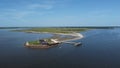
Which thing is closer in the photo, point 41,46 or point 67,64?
point 67,64

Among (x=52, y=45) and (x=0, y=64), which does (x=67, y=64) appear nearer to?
(x=0, y=64)

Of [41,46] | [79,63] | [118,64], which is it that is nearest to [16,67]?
[79,63]

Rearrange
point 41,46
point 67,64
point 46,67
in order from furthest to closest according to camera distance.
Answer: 1. point 41,46
2. point 67,64
3. point 46,67

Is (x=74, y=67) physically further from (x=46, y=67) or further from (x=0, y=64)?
(x=0, y=64)

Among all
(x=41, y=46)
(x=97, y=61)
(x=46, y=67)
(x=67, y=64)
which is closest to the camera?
(x=46, y=67)

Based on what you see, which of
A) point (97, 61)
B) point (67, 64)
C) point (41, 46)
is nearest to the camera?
Result: point (67, 64)

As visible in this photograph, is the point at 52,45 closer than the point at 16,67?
No

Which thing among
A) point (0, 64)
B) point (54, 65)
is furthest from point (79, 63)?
point (0, 64)

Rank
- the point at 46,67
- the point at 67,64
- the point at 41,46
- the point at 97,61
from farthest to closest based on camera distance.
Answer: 1. the point at 41,46
2. the point at 97,61
3. the point at 67,64
4. the point at 46,67

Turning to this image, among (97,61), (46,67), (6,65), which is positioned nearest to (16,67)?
(6,65)
